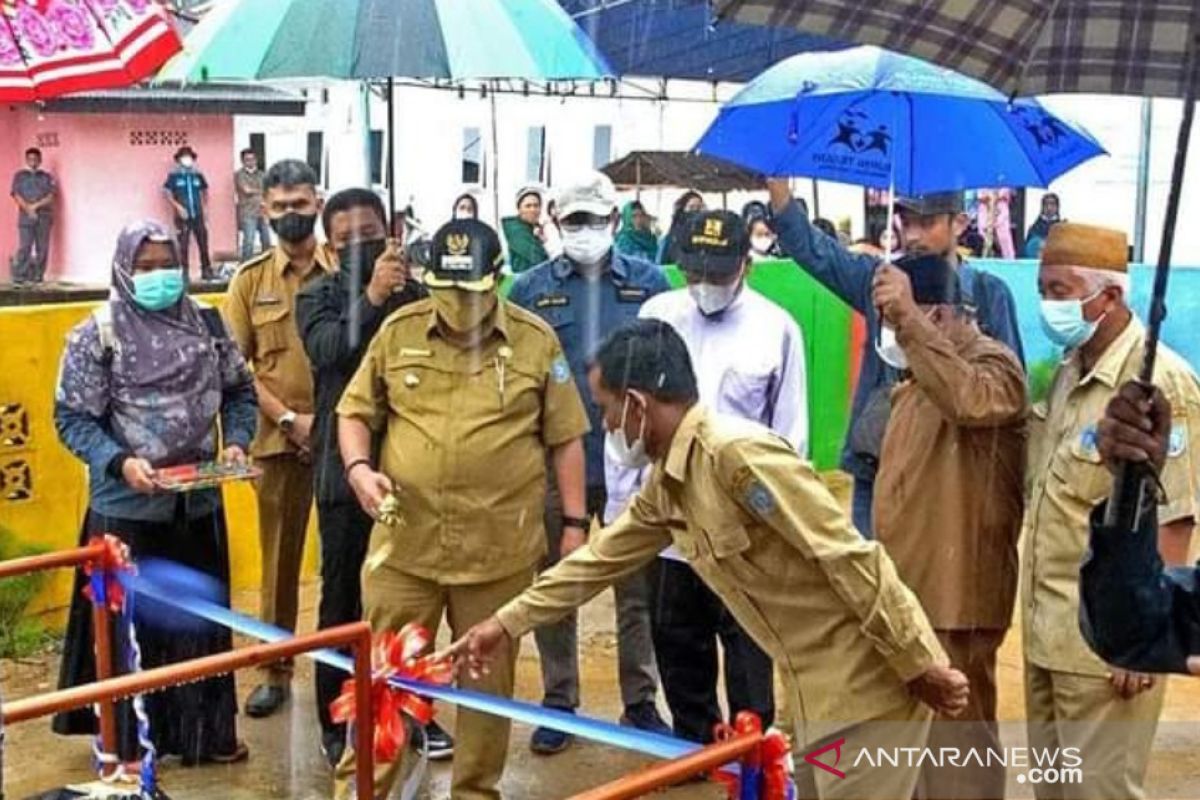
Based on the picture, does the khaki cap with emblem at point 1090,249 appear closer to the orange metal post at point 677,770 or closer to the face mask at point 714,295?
the face mask at point 714,295

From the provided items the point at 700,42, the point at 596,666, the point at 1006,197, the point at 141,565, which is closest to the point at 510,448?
the point at 141,565

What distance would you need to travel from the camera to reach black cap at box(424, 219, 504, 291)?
484 centimetres

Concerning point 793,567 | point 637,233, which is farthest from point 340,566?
point 637,233

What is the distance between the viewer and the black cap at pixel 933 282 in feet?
15.1

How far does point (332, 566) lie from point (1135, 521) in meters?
3.38

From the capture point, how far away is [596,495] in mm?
5926

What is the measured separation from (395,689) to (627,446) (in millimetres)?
841

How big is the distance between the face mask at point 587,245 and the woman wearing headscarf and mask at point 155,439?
1197 millimetres

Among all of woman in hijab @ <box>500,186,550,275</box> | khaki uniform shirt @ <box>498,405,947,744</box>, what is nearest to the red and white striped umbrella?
khaki uniform shirt @ <box>498,405,947,744</box>

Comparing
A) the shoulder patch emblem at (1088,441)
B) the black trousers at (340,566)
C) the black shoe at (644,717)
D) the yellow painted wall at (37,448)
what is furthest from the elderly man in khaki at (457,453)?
the yellow painted wall at (37,448)

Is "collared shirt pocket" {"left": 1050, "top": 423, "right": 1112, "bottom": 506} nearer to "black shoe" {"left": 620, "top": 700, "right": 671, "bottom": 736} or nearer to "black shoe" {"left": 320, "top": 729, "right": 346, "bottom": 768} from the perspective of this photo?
"black shoe" {"left": 620, "top": 700, "right": 671, "bottom": 736}

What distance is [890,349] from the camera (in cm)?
481

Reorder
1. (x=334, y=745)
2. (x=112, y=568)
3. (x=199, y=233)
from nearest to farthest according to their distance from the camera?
(x=112, y=568)
(x=334, y=745)
(x=199, y=233)

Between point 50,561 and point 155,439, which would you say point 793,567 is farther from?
point 155,439
